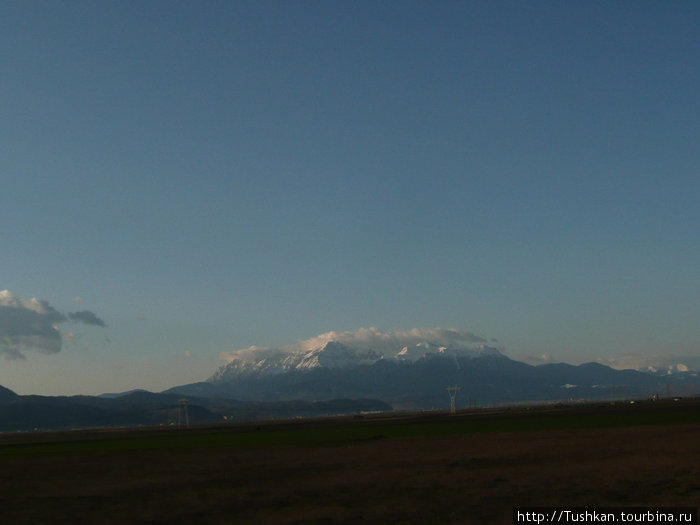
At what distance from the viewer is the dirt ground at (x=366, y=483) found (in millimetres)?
35500

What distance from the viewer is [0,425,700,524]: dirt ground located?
116 feet

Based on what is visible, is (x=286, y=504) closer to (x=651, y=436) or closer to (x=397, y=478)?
(x=397, y=478)

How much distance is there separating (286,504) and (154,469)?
3044 cm

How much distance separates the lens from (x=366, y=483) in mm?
46375

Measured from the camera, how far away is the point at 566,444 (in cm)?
7075

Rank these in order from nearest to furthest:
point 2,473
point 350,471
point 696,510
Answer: point 696,510 < point 350,471 < point 2,473

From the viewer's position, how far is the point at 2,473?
67188mm

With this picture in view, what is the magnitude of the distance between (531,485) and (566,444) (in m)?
32.1

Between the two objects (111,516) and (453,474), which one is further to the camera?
(453,474)

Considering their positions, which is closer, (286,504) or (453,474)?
(286,504)

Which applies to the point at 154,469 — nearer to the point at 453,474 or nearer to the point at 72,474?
the point at 72,474

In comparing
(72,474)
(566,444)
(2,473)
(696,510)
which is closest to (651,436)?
(566,444)

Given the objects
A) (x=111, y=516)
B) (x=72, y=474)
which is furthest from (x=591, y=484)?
(x=72, y=474)

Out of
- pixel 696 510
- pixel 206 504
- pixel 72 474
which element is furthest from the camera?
pixel 72 474
